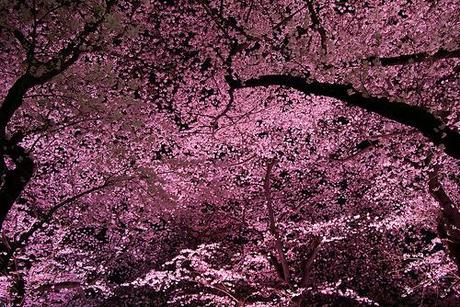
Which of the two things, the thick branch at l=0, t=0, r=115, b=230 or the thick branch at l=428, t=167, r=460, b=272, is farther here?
the thick branch at l=428, t=167, r=460, b=272

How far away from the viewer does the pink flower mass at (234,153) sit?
7973 millimetres

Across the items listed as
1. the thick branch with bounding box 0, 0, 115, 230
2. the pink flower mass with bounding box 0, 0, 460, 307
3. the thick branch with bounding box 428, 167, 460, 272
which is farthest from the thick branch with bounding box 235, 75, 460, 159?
the thick branch with bounding box 428, 167, 460, 272

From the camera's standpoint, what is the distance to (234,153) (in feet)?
53.6

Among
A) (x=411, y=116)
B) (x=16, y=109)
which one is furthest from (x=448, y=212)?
(x=16, y=109)

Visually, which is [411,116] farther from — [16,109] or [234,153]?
[234,153]

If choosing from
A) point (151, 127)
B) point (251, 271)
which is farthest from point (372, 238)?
point (151, 127)

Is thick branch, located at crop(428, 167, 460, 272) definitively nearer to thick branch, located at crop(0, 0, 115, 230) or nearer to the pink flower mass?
the pink flower mass

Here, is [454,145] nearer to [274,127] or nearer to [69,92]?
[69,92]

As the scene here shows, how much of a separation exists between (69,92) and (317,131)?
8389 mm

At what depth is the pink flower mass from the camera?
7973mm

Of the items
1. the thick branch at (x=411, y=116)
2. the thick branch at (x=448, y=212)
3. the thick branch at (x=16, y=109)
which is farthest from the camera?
the thick branch at (x=448, y=212)

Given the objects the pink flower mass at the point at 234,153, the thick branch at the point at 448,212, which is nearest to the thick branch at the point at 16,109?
the pink flower mass at the point at 234,153

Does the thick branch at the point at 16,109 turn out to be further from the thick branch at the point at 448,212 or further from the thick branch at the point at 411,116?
the thick branch at the point at 448,212

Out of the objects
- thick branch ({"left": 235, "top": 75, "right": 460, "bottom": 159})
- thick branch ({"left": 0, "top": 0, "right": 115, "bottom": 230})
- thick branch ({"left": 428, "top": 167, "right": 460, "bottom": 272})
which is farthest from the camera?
thick branch ({"left": 428, "top": 167, "right": 460, "bottom": 272})
